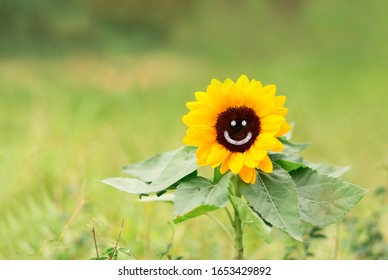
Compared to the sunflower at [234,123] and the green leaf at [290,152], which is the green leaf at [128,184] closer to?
the sunflower at [234,123]

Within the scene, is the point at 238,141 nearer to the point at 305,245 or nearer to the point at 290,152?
the point at 290,152

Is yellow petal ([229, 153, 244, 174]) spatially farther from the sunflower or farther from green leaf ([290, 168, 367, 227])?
green leaf ([290, 168, 367, 227])

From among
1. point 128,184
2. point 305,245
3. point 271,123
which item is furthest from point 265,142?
point 305,245

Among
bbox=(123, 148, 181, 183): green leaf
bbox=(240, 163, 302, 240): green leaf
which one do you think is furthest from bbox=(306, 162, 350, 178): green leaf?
bbox=(123, 148, 181, 183): green leaf

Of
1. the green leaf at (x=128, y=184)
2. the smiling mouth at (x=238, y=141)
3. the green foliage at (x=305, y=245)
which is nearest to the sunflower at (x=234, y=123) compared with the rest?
the smiling mouth at (x=238, y=141)
